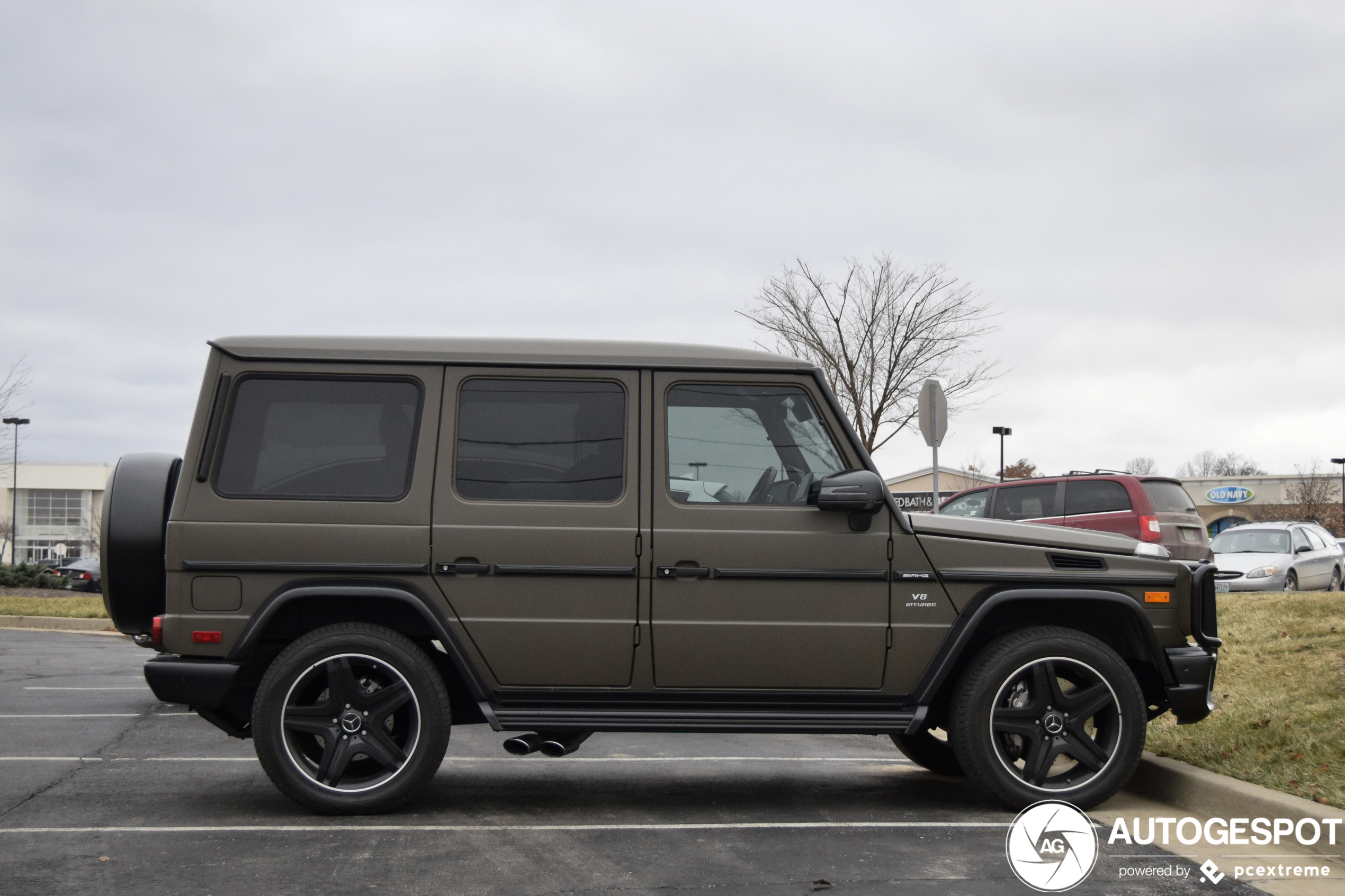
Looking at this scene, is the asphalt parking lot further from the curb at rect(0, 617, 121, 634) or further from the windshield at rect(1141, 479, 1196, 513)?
the curb at rect(0, 617, 121, 634)

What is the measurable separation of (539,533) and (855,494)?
1.45 m

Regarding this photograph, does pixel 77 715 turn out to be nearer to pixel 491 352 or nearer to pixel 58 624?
pixel 491 352

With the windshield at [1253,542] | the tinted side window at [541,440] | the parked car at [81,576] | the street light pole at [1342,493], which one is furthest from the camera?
the street light pole at [1342,493]

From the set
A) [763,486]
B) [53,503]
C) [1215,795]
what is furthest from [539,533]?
[53,503]

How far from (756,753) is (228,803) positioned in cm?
335

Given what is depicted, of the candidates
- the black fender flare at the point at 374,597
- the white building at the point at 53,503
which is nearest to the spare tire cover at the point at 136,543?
the black fender flare at the point at 374,597

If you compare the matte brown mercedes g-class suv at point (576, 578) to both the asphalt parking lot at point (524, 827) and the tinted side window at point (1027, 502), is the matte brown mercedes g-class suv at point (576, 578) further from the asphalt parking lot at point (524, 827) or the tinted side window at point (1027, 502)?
the tinted side window at point (1027, 502)

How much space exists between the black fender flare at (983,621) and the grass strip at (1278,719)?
0.73 metres

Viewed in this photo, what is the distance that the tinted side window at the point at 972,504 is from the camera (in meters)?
16.0

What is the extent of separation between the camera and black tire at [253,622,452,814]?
5195mm

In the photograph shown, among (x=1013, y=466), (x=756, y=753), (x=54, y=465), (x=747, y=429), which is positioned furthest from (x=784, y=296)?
(x=54, y=465)

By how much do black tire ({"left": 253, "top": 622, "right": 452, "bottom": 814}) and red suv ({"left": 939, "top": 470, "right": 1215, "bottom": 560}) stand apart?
9.63m

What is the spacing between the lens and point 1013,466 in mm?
62344

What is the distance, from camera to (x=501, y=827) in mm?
5160
